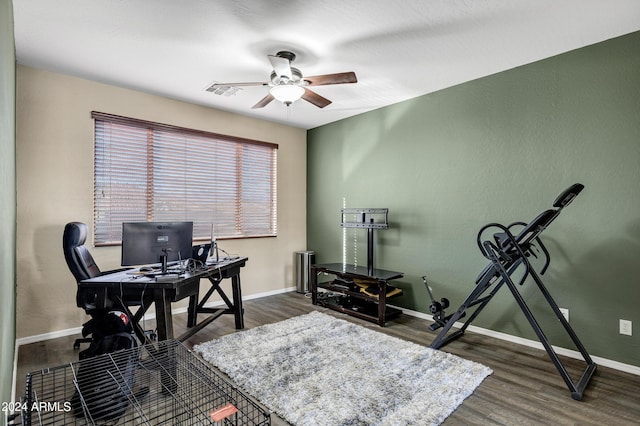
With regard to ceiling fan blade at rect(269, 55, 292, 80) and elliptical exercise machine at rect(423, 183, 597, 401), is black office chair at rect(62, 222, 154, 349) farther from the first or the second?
elliptical exercise machine at rect(423, 183, 597, 401)

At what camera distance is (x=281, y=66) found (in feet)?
9.41

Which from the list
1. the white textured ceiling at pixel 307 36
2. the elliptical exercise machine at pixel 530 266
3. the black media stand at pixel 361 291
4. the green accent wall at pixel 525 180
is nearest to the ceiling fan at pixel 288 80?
the white textured ceiling at pixel 307 36

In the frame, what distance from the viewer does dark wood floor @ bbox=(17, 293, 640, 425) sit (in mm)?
2055

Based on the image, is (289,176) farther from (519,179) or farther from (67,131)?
Answer: (519,179)

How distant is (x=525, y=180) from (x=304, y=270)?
10.5 ft

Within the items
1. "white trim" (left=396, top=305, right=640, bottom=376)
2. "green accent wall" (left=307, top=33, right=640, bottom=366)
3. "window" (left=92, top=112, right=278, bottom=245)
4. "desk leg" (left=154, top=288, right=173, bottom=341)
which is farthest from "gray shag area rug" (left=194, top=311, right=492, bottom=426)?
"window" (left=92, top=112, right=278, bottom=245)

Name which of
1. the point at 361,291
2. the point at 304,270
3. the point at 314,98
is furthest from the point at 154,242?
the point at 304,270

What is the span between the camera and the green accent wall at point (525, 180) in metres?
2.72

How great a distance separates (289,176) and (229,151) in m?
1.11

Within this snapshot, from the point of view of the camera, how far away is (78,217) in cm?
350

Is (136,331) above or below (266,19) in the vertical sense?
below

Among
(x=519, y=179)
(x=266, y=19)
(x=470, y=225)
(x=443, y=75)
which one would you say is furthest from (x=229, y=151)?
(x=519, y=179)

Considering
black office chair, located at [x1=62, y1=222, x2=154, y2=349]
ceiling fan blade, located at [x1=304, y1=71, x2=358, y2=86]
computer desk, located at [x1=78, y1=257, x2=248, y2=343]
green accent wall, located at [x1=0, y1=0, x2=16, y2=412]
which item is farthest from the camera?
ceiling fan blade, located at [x1=304, y1=71, x2=358, y2=86]

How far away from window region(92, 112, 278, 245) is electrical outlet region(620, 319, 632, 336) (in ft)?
12.8
